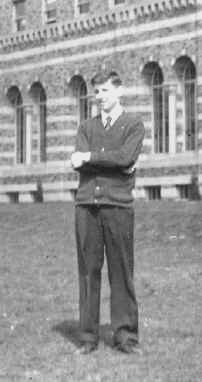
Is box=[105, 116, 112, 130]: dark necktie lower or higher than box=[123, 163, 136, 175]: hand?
higher

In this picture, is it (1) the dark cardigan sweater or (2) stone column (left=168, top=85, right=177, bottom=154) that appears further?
(2) stone column (left=168, top=85, right=177, bottom=154)

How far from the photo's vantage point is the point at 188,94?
112 feet

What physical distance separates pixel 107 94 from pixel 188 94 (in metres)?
24.2

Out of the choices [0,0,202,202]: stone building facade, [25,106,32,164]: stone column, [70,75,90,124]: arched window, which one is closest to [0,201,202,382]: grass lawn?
[0,0,202,202]: stone building facade

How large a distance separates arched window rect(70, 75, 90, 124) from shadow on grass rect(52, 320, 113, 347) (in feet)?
85.8

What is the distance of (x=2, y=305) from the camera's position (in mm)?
13742

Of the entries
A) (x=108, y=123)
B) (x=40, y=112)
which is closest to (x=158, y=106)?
(x=40, y=112)

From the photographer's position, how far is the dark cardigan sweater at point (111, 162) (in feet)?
32.8

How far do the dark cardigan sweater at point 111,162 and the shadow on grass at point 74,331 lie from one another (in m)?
1.48

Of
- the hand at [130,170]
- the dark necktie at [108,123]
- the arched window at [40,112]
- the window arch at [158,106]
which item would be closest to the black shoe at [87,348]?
the hand at [130,170]

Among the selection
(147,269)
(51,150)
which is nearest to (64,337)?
(147,269)

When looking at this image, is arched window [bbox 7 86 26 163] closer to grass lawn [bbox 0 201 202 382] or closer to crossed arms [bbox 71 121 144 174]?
grass lawn [bbox 0 201 202 382]

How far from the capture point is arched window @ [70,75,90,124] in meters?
38.0

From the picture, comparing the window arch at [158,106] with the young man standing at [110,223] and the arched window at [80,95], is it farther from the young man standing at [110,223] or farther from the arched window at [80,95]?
the young man standing at [110,223]
